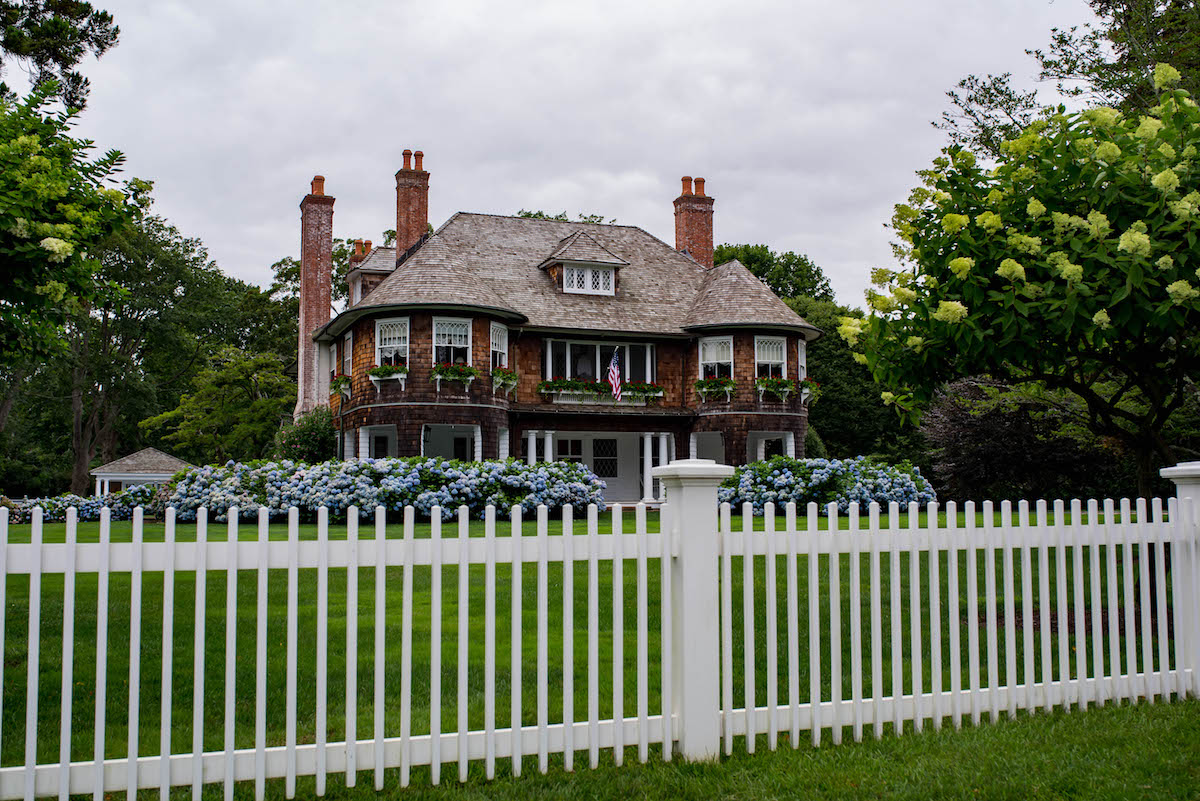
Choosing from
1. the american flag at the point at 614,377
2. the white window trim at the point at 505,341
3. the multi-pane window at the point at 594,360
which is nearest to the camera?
the american flag at the point at 614,377

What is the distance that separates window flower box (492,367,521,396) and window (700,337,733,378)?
224 inches

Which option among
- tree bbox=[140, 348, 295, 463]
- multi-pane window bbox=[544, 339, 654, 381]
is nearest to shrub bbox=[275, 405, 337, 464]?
multi-pane window bbox=[544, 339, 654, 381]

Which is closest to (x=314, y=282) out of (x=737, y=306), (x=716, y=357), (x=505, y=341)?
(x=505, y=341)

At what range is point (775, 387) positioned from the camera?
2823cm

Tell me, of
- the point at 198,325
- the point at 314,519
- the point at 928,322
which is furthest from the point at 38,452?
the point at 928,322

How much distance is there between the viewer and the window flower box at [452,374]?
25406mm

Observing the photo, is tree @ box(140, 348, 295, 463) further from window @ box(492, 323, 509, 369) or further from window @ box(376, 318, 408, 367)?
window @ box(492, 323, 509, 369)

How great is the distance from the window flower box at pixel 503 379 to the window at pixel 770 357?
23.3 feet

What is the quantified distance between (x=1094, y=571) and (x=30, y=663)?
18.7 feet

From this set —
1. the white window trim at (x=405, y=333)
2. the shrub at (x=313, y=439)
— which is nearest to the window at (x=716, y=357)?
the white window trim at (x=405, y=333)

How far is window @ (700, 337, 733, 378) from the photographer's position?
93.8 feet

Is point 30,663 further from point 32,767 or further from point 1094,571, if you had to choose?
point 1094,571

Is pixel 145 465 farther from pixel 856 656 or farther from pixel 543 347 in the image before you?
pixel 856 656

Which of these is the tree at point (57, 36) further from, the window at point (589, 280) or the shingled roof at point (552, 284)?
the window at point (589, 280)
